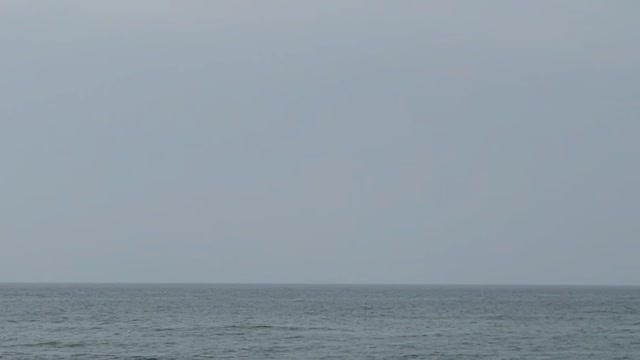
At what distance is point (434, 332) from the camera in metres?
67.8

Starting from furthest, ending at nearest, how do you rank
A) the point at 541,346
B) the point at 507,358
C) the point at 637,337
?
the point at 637,337 < the point at 541,346 < the point at 507,358

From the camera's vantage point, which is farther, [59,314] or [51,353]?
[59,314]

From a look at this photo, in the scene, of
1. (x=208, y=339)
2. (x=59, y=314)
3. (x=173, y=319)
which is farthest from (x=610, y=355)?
(x=59, y=314)

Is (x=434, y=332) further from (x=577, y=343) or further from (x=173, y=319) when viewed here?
(x=173, y=319)

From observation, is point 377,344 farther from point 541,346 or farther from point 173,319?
point 173,319

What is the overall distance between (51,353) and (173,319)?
1287 inches

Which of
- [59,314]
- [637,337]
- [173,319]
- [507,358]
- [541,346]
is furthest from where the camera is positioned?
[59,314]

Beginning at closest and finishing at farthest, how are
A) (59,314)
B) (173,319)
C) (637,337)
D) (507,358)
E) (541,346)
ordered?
1. (507,358)
2. (541,346)
3. (637,337)
4. (173,319)
5. (59,314)

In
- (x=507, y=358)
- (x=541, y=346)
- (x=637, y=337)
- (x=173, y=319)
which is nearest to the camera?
(x=507, y=358)

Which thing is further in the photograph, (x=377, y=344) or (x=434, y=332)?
(x=434, y=332)

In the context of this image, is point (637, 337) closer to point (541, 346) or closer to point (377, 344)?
point (541, 346)

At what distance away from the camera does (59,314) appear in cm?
9162

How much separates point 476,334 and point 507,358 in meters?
15.6

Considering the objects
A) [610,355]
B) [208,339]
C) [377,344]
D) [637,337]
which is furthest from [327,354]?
[637,337]
